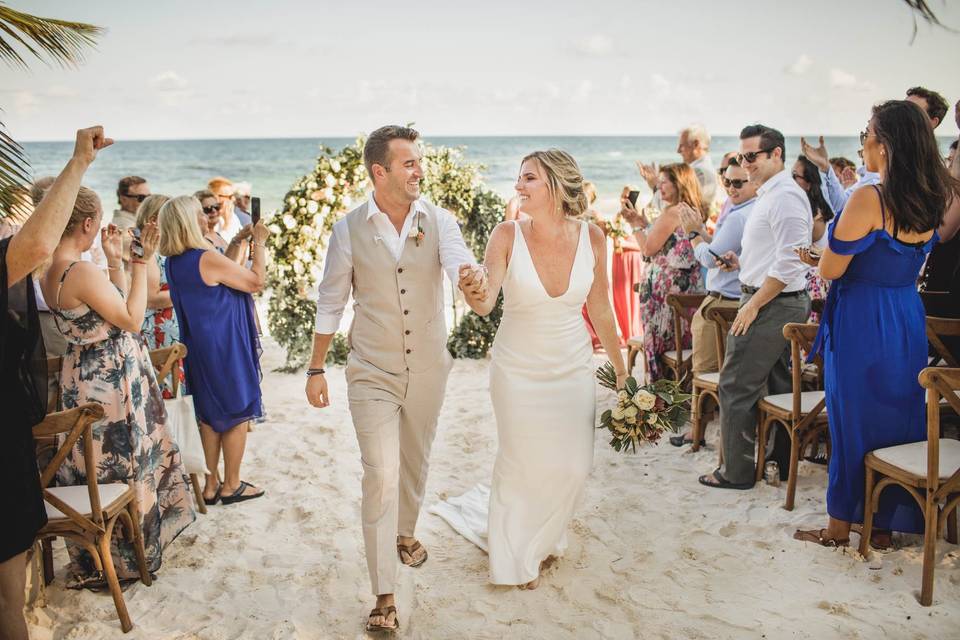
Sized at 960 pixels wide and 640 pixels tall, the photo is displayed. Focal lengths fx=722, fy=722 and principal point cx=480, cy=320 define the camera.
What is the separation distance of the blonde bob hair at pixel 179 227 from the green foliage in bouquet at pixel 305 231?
2981 millimetres

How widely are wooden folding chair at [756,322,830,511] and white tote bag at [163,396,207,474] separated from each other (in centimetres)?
380

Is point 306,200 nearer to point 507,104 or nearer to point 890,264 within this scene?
point 890,264

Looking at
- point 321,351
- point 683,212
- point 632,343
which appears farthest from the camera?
point 632,343

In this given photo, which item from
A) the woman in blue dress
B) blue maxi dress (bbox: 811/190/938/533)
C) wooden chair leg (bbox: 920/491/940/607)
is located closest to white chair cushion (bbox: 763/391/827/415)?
the woman in blue dress

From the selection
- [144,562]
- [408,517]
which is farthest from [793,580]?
[144,562]

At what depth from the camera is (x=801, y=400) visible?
15.5 feet

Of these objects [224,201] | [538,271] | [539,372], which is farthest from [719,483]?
[224,201]

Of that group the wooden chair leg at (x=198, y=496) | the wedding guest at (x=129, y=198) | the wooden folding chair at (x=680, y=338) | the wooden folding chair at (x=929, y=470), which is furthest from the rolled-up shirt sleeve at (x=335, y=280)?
the wedding guest at (x=129, y=198)

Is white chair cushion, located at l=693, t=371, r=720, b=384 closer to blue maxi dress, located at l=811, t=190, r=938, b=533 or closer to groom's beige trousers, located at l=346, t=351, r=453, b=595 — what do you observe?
blue maxi dress, located at l=811, t=190, r=938, b=533

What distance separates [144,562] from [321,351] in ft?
5.26

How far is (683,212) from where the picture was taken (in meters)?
5.88

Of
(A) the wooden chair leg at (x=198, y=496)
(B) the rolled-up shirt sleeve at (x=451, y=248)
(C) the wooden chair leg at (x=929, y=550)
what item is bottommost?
(A) the wooden chair leg at (x=198, y=496)

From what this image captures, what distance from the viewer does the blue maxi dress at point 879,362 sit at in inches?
A: 151

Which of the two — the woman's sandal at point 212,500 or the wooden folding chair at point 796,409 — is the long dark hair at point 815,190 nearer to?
the wooden folding chair at point 796,409
